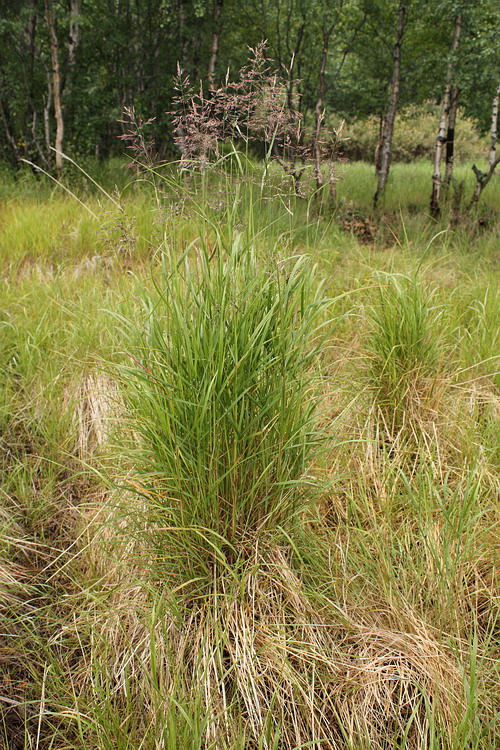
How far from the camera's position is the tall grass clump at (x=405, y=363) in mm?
2414

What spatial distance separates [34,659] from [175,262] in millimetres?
1389

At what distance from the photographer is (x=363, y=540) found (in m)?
1.80

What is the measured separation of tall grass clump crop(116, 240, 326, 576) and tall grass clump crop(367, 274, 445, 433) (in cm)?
83

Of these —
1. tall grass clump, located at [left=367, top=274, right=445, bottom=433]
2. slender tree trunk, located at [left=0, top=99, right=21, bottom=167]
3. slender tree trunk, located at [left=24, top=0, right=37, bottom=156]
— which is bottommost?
tall grass clump, located at [left=367, top=274, right=445, bottom=433]

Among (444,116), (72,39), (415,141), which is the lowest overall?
(415,141)

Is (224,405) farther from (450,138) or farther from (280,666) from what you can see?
(450,138)

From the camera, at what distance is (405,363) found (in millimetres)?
2465

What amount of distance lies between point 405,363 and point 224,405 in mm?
1222

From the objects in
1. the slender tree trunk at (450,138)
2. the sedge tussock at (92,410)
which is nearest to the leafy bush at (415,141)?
the slender tree trunk at (450,138)

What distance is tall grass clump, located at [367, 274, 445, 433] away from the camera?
2.41 m

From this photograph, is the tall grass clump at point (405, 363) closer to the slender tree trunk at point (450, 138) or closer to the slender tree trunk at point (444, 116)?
the slender tree trunk at point (444, 116)

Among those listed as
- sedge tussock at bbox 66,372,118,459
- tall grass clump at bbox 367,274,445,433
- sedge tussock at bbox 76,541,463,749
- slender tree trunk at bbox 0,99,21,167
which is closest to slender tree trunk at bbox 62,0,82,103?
slender tree trunk at bbox 0,99,21,167

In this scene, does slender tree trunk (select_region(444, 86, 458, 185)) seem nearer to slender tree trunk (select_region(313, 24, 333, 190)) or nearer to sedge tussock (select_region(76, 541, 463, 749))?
slender tree trunk (select_region(313, 24, 333, 190))

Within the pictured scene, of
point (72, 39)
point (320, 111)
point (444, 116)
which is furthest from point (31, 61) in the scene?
point (444, 116)
